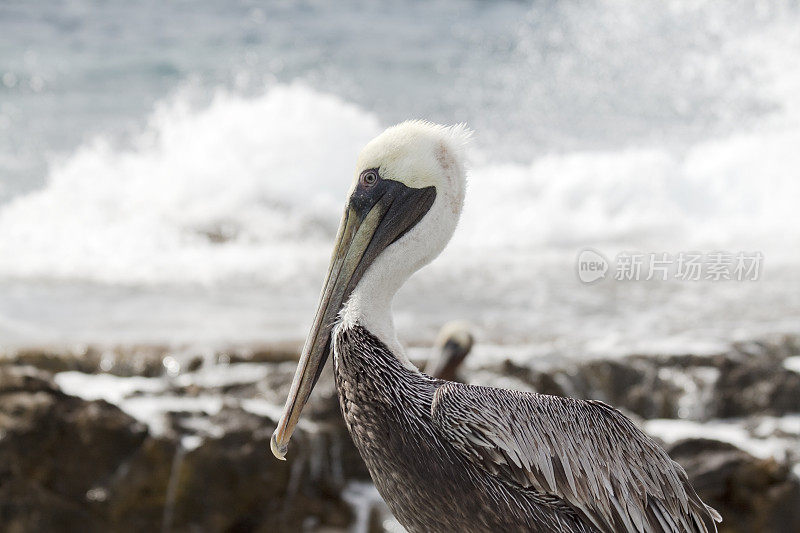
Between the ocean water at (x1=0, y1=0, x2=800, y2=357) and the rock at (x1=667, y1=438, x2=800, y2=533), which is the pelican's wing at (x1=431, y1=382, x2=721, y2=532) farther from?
the ocean water at (x1=0, y1=0, x2=800, y2=357)

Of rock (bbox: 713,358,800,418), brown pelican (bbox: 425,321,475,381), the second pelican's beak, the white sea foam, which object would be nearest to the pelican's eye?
the second pelican's beak

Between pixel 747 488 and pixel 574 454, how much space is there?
12.3 ft

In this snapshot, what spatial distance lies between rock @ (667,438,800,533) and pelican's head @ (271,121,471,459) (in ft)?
12.1

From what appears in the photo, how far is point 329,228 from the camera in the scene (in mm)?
10922

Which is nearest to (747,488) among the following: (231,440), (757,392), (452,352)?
(757,392)

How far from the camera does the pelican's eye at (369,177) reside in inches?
102

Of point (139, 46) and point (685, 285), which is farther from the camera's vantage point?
point (139, 46)

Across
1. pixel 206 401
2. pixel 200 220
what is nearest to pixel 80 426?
pixel 206 401

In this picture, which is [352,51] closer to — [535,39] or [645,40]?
[535,39]

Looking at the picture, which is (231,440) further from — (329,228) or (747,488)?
(329,228)

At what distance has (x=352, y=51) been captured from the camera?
60.7 ft

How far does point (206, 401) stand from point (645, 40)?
14892 mm

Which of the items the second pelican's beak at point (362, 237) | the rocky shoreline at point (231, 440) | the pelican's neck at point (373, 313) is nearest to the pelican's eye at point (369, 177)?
the second pelican's beak at point (362, 237)

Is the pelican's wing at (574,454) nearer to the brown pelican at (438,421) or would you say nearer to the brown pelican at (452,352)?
the brown pelican at (438,421)
